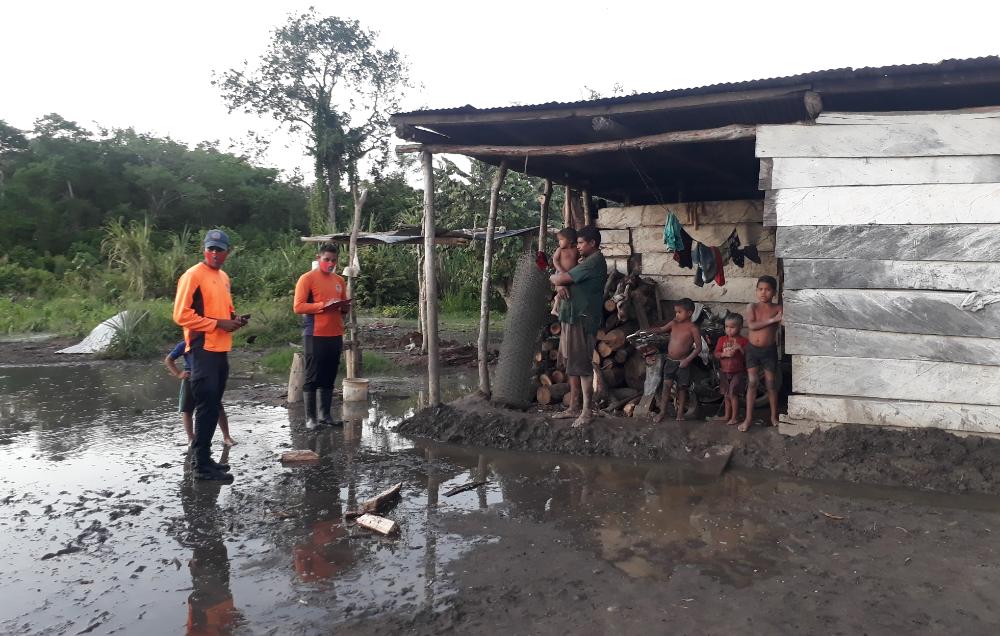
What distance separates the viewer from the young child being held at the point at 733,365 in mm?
6359

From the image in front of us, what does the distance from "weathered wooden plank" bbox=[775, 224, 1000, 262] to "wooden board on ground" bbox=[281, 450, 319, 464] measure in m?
4.15

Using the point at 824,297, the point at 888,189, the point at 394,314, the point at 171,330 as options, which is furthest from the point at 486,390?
the point at 394,314

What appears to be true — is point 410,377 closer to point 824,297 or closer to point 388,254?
point 824,297

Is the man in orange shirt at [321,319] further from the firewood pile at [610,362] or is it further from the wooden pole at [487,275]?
the firewood pile at [610,362]

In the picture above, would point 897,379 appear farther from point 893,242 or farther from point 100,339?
point 100,339

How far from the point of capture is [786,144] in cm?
568

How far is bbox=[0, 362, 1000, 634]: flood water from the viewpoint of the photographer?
3.47m

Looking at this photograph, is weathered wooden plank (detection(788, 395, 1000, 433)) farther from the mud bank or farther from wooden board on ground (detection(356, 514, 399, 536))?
wooden board on ground (detection(356, 514, 399, 536))

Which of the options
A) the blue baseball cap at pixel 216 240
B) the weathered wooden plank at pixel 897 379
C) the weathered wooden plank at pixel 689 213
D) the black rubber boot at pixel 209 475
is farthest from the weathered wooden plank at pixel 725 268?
the black rubber boot at pixel 209 475

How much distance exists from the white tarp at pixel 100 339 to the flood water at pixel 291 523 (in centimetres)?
656

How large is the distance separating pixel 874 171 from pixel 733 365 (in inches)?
76.6

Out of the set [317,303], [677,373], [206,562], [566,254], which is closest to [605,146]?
[566,254]

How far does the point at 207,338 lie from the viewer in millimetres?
5406

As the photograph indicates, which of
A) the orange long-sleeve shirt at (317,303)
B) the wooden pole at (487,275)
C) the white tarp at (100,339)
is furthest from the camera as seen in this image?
the white tarp at (100,339)
